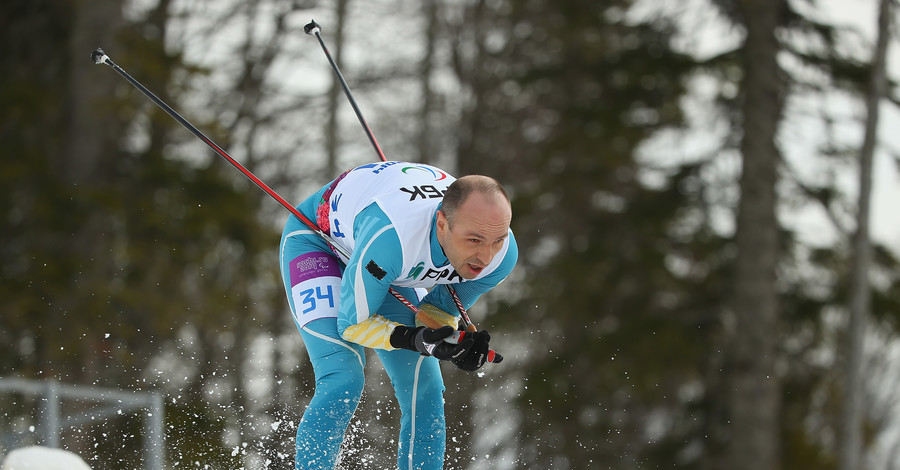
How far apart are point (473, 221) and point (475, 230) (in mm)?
36

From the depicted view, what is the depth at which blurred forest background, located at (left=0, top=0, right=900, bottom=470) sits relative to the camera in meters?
11.8

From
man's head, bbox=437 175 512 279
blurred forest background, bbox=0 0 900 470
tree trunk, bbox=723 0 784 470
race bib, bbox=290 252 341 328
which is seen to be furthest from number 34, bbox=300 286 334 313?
tree trunk, bbox=723 0 784 470

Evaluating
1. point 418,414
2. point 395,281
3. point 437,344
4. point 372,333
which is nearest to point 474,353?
point 437,344

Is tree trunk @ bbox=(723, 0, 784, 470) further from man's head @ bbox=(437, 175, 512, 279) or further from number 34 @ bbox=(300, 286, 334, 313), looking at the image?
man's head @ bbox=(437, 175, 512, 279)

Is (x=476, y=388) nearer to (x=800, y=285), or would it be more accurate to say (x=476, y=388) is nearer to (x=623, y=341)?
(x=623, y=341)

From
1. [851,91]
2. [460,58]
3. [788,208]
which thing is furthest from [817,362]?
[460,58]

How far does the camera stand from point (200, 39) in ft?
50.1

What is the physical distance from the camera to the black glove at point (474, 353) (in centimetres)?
384

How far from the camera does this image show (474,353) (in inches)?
152

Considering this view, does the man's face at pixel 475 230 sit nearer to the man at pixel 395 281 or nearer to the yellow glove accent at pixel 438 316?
the man at pixel 395 281

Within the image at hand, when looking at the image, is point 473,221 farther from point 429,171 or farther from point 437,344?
point 429,171

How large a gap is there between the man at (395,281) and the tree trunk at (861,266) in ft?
26.0

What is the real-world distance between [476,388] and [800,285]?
4.29m

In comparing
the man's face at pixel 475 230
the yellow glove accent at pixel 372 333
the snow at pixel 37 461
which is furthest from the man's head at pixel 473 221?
the snow at pixel 37 461
